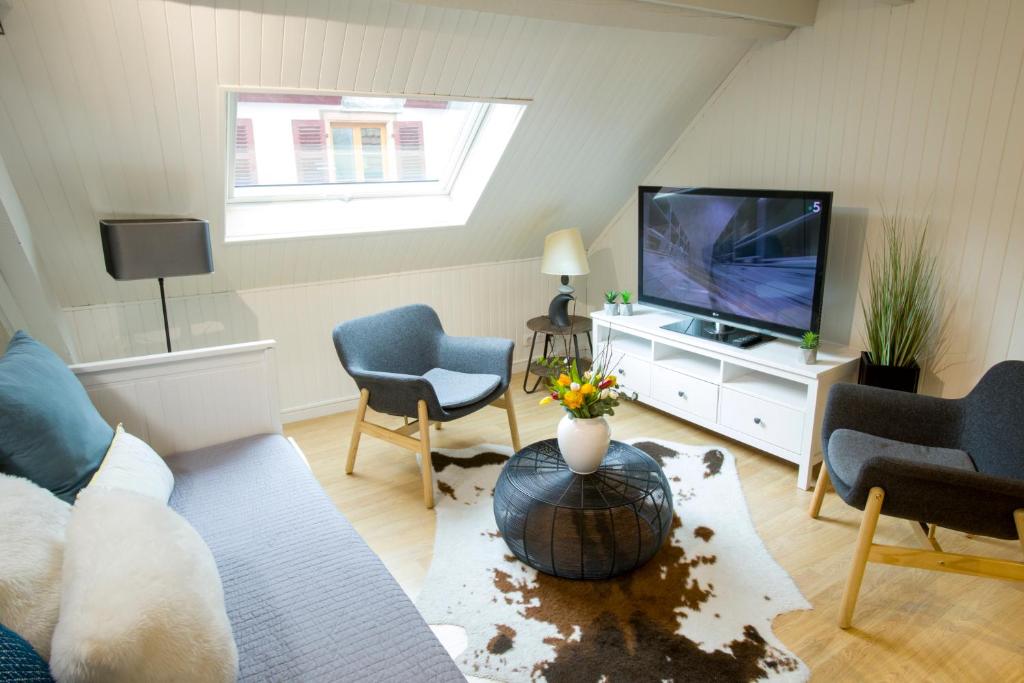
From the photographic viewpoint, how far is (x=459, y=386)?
3043 millimetres

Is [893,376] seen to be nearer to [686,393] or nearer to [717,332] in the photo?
[717,332]

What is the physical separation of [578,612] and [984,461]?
5.01 feet

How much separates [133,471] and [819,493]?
252 centimetres

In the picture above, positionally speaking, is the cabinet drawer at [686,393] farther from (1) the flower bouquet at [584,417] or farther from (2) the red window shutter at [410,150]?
(2) the red window shutter at [410,150]

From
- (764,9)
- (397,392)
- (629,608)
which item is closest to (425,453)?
(397,392)

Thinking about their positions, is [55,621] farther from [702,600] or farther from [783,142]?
[783,142]

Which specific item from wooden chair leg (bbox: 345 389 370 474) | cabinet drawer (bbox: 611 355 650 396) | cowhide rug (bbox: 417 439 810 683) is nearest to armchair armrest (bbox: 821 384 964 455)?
cowhide rug (bbox: 417 439 810 683)

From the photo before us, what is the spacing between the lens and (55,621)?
1105 mm

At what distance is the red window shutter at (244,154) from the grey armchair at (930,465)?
114 inches

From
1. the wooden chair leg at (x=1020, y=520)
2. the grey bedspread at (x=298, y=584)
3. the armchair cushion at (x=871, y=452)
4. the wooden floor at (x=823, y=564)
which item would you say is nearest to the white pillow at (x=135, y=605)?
the grey bedspread at (x=298, y=584)

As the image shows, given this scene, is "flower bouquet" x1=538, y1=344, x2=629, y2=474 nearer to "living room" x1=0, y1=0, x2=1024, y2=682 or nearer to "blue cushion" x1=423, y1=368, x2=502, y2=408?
"living room" x1=0, y1=0, x2=1024, y2=682

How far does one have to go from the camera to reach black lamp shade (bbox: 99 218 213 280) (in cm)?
250

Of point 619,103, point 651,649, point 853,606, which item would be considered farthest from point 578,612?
point 619,103

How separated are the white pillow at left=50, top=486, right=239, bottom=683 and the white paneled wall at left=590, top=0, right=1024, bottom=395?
3.06 meters
